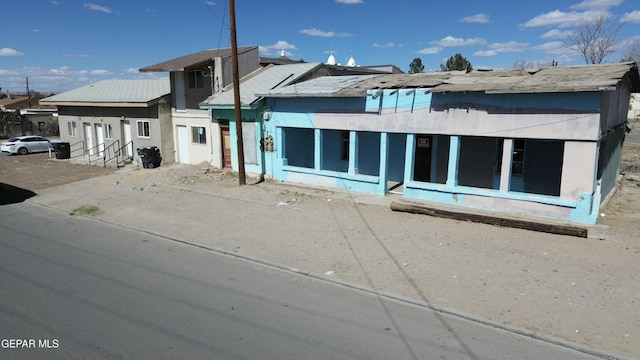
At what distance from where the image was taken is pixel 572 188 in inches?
421

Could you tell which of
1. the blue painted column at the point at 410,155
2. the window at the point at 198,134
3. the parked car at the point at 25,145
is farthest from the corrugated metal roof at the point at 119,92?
the blue painted column at the point at 410,155

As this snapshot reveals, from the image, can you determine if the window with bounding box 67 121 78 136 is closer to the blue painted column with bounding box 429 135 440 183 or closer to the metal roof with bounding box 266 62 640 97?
the metal roof with bounding box 266 62 640 97

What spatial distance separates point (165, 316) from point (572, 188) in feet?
32.7

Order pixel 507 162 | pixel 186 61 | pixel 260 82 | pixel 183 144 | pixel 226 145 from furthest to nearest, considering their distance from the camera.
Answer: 1. pixel 183 144
2. pixel 186 61
3. pixel 226 145
4. pixel 260 82
5. pixel 507 162

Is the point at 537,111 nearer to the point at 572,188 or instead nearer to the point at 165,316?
the point at 572,188

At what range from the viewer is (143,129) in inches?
892

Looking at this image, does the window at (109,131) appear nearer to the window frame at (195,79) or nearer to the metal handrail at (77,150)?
the metal handrail at (77,150)

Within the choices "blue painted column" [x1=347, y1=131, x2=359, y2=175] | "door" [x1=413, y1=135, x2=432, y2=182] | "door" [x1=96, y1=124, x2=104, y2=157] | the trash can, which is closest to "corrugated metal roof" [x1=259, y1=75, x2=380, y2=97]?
"blue painted column" [x1=347, y1=131, x2=359, y2=175]

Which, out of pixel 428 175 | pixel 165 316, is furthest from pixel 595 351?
pixel 428 175

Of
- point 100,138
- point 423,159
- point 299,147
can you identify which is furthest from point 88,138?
point 423,159

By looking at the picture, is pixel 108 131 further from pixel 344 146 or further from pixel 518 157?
pixel 518 157

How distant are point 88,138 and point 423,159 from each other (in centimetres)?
2137

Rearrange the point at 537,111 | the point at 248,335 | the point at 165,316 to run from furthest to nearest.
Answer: the point at 537,111 → the point at 165,316 → the point at 248,335

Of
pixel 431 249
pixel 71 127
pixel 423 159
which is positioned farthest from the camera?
pixel 71 127
